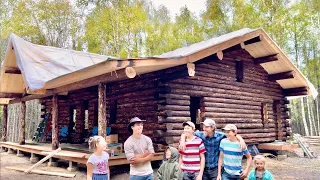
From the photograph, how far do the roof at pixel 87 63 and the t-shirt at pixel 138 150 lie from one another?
2867 mm

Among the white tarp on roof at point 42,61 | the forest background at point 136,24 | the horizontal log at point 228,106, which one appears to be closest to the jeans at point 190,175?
the horizontal log at point 228,106

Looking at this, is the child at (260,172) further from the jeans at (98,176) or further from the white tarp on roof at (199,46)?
the white tarp on roof at (199,46)

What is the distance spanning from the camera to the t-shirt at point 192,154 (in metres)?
4.49

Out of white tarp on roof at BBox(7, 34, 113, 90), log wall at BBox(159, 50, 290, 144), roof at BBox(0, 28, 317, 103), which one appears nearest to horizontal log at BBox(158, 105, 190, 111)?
log wall at BBox(159, 50, 290, 144)

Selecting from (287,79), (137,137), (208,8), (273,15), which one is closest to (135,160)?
(137,137)

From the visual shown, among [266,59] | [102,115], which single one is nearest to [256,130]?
[266,59]

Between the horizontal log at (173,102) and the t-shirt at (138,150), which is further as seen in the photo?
the horizontal log at (173,102)

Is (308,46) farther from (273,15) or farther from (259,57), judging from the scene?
(259,57)

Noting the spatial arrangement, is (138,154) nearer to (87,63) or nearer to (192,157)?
(192,157)

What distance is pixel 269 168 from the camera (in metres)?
10.8

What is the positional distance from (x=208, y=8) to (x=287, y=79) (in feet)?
44.3

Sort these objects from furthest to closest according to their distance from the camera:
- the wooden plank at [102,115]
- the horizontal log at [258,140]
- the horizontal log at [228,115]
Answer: the horizontal log at [258,140] < the horizontal log at [228,115] < the wooden plank at [102,115]

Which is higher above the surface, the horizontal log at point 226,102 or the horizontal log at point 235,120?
the horizontal log at point 226,102

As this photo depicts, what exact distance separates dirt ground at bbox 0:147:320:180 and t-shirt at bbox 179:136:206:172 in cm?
431
